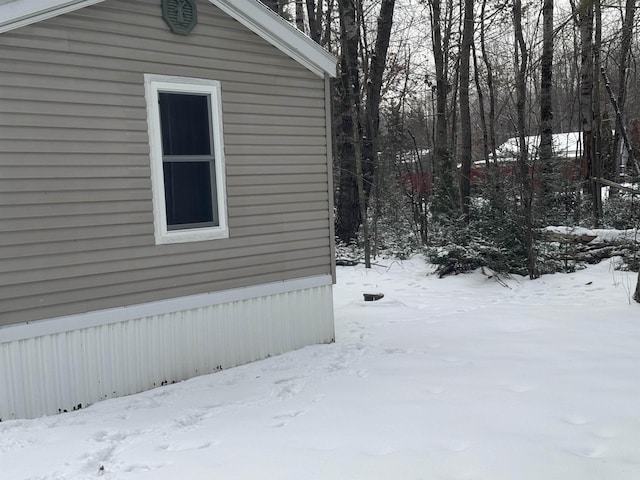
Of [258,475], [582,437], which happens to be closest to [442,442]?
[582,437]

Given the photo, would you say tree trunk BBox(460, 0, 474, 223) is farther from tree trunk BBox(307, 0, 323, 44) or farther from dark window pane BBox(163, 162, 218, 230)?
dark window pane BBox(163, 162, 218, 230)

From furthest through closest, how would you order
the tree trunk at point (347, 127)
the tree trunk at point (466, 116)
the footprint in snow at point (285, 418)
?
the tree trunk at point (466, 116)
the tree trunk at point (347, 127)
the footprint in snow at point (285, 418)

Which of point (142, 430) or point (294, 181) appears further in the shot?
point (294, 181)

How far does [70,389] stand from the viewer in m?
4.27

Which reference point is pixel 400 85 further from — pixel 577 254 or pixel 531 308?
pixel 531 308

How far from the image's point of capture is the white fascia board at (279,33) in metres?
5.09

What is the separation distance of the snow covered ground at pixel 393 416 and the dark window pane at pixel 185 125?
2203 mm

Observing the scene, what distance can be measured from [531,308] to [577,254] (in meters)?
2.61

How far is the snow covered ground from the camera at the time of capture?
309cm

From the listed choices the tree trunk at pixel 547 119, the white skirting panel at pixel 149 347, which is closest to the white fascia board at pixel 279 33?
the white skirting panel at pixel 149 347

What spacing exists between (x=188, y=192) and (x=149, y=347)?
5.28 feet

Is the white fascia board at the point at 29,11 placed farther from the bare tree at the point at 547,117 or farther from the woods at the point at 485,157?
the bare tree at the point at 547,117

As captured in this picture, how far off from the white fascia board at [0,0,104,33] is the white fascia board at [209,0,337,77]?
1345 mm

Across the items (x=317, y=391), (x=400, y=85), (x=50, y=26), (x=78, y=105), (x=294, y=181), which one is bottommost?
(x=317, y=391)
